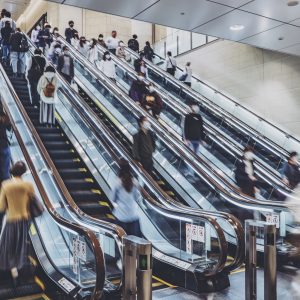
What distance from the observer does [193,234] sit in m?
5.27

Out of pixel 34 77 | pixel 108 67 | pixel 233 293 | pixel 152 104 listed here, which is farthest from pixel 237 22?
pixel 233 293

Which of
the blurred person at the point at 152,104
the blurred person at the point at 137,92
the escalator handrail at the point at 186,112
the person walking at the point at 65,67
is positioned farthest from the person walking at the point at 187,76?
the person walking at the point at 65,67

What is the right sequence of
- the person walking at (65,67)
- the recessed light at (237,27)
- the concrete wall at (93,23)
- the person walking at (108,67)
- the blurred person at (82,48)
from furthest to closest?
the concrete wall at (93,23)
the blurred person at (82,48)
the person walking at (108,67)
the person walking at (65,67)
the recessed light at (237,27)

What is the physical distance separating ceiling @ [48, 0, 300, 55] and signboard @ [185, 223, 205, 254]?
14.5 ft

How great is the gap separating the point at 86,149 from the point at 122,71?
649 centimetres

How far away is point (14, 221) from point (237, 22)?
648cm

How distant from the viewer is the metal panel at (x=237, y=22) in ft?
27.3

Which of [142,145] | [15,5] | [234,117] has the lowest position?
[142,145]

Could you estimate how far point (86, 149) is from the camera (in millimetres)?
8461

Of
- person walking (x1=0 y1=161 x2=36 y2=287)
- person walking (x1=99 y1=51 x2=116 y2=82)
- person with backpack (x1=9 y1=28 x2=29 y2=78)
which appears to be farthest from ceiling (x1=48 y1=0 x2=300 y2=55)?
person walking (x1=99 y1=51 x2=116 y2=82)

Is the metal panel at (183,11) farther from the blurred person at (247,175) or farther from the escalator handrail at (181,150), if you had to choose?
the blurred person at (247,175)

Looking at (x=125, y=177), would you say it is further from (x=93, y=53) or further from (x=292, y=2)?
(x=93, y=53)

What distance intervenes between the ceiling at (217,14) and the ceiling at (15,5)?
56.5 ft

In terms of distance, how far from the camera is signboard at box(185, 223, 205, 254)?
5149mm
